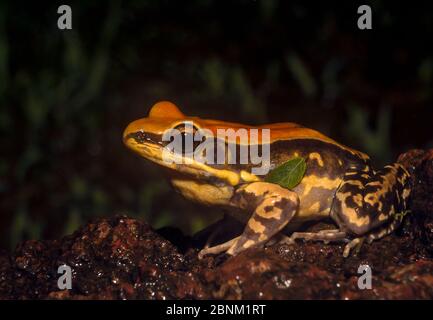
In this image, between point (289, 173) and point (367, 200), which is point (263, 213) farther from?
point (367, 200)

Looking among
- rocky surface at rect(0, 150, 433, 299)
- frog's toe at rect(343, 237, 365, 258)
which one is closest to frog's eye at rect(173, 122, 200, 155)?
rocky surface at rect(0, 150, 433, 299)

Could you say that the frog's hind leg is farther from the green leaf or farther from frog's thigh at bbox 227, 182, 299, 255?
the green leaf

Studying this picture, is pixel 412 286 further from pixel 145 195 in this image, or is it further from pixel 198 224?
pixel 145 195

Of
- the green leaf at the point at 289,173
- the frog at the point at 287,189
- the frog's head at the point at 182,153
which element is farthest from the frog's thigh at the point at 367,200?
the frog's head at the point at 182,153

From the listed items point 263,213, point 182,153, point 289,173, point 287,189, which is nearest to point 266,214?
point 263,213

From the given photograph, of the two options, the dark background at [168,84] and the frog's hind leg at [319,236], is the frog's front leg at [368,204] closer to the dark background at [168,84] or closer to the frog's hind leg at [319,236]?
the frog's hind leg at [319,236]

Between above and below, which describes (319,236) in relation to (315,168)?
below

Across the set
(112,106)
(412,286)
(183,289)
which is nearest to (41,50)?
(112,106)
